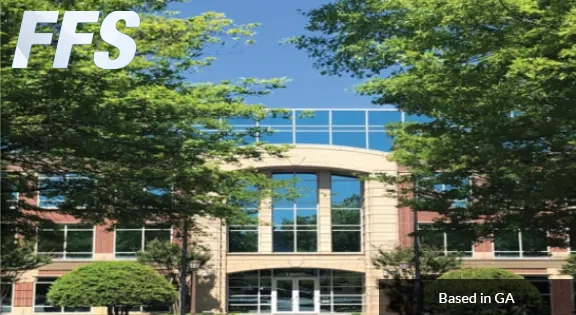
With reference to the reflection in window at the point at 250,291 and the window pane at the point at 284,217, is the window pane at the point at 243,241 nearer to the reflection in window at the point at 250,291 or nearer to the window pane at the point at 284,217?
the reflection in window at the point at 250,291

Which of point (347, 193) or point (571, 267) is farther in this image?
point (347, 193)

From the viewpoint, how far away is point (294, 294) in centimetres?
4225

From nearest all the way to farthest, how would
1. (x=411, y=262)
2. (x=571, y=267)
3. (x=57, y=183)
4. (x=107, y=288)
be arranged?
1. (x=57, y=183)
2. (x=571, y=267)
3. (x=107, y=288)
4. (x=411, y=262)

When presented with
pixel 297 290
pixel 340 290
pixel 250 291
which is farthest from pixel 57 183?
pixel 340 290

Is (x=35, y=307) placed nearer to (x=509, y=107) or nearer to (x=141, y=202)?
(x=141, y=202)

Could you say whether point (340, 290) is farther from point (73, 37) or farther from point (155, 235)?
point (73, 37)

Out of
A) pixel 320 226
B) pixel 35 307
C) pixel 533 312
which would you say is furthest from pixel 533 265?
→ pixel 35 307

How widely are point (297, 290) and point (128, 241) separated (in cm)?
1107

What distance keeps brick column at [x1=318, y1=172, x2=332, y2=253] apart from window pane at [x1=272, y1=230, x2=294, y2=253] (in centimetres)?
179

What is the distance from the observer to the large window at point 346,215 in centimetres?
4219

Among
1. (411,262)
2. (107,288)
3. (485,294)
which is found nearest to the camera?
(485,294)

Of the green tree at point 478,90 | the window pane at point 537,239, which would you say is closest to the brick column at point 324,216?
the window pane at point 537,239

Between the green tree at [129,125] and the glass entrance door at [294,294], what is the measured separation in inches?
1094

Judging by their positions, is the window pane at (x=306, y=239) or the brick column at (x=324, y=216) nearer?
the brick column at (x=324, y=216)
